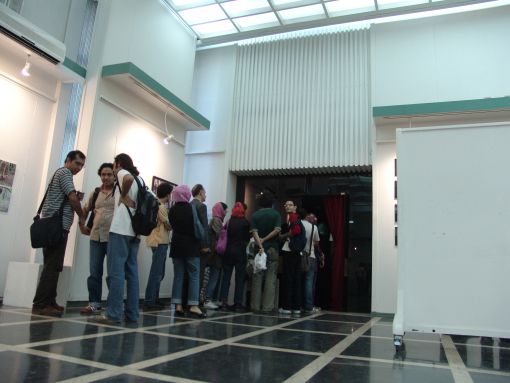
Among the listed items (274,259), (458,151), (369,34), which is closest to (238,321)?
(274,259)

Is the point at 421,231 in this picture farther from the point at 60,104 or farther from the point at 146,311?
the point at 60,104

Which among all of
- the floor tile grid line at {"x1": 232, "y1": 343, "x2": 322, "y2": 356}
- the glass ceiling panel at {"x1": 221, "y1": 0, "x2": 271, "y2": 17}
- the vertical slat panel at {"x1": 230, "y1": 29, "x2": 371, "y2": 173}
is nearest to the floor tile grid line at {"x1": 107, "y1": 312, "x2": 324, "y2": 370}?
the floor tile grid line at {"x1": 232, "y1": 343, "x2": 322, "y2": 356}

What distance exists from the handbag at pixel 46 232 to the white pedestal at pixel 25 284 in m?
0.55

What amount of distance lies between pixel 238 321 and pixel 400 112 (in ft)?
13.6

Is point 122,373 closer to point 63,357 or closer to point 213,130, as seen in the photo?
point 63,357

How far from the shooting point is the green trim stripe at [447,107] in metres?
6.13

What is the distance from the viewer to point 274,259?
603 cm

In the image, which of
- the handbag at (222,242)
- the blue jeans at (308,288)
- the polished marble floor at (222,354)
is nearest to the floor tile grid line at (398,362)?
the polished marble floor at (222,354)

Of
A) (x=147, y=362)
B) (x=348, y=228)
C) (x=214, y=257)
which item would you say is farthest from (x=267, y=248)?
(x=147, y=362)

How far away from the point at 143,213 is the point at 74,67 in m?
2.98

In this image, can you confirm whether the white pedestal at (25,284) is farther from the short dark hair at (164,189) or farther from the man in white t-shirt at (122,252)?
the short dark hair at (164,189)

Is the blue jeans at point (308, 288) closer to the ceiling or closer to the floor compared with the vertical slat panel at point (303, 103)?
closer to the floor

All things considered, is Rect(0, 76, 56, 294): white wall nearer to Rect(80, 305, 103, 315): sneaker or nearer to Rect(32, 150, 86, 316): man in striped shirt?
Rect(32, 150, 86, 316): man in striped shirt

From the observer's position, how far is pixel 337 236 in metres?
7.88
